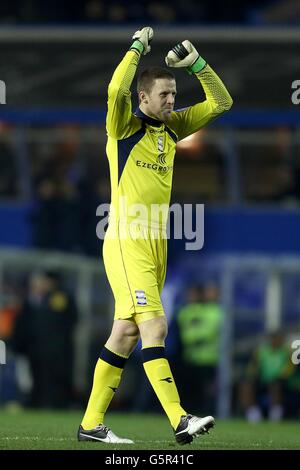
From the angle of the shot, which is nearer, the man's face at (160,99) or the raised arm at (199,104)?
the man's face at (160,99)

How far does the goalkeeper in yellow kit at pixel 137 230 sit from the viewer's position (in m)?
8.77

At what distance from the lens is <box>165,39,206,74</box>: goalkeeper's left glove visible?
9.30 metres

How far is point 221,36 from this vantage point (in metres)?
23.1

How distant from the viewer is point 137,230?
8.95 metres

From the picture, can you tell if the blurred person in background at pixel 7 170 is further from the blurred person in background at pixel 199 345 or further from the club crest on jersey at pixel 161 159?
the club crest on jersey at pixel 161 159

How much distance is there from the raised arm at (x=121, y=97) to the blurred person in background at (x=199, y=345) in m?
9.77

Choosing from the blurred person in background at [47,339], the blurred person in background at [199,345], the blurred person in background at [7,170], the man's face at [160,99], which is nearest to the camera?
the man's face at [160,99]

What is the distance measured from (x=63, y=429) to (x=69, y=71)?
13.8 meters

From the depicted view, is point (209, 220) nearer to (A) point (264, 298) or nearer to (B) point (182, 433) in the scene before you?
(A) point (264, 298)

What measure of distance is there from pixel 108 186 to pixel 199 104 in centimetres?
1189

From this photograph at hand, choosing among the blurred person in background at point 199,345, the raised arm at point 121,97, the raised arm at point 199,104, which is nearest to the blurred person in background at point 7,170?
the blurred person in background at point 199,345

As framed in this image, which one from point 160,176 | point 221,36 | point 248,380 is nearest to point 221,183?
point 221,36

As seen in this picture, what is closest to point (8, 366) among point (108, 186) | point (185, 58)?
point (108, 186)

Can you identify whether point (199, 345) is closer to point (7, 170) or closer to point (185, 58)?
point (7, 170)
